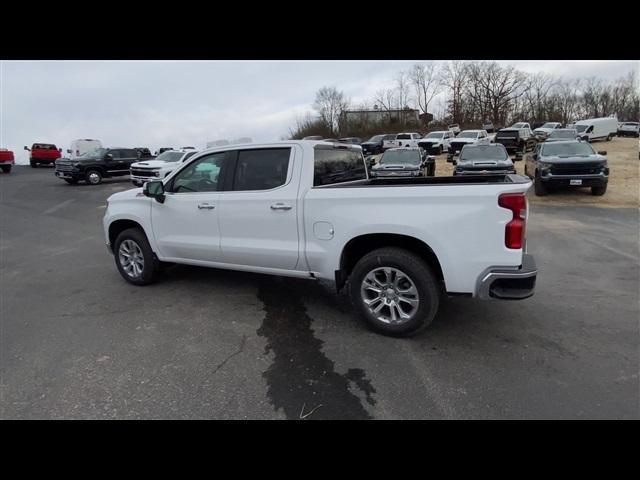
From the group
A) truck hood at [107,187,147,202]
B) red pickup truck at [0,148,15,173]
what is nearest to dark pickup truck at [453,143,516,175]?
truck hood at [107,187,147,202]

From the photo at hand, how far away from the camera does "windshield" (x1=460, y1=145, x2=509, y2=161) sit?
44.0 feet

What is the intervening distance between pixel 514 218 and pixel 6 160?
3461 cm

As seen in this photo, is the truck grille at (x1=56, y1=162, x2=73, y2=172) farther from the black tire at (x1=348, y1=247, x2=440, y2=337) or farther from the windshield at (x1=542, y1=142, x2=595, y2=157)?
the windshield at (x1=542, y1=142, x2=595, y2=157)

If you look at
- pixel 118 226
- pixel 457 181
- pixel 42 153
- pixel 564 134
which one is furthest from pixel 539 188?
pixel 42 153

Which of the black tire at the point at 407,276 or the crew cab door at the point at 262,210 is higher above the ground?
the crew cab door at the point at 262,210

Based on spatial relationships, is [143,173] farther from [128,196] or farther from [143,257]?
[143,257]

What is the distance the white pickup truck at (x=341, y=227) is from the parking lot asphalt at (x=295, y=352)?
0.46m

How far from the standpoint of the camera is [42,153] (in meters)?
32.0

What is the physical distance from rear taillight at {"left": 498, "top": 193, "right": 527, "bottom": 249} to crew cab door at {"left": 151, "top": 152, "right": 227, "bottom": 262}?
9.91ft

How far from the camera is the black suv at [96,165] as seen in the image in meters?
19.2

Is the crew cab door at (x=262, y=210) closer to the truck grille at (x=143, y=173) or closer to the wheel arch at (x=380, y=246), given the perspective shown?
the wheel arch at (x=380, y=246)

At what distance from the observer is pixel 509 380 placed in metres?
2.96

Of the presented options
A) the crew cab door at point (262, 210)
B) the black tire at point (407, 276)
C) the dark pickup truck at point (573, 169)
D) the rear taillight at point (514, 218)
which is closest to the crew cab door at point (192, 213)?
the crew cab door at point (262, 210)
